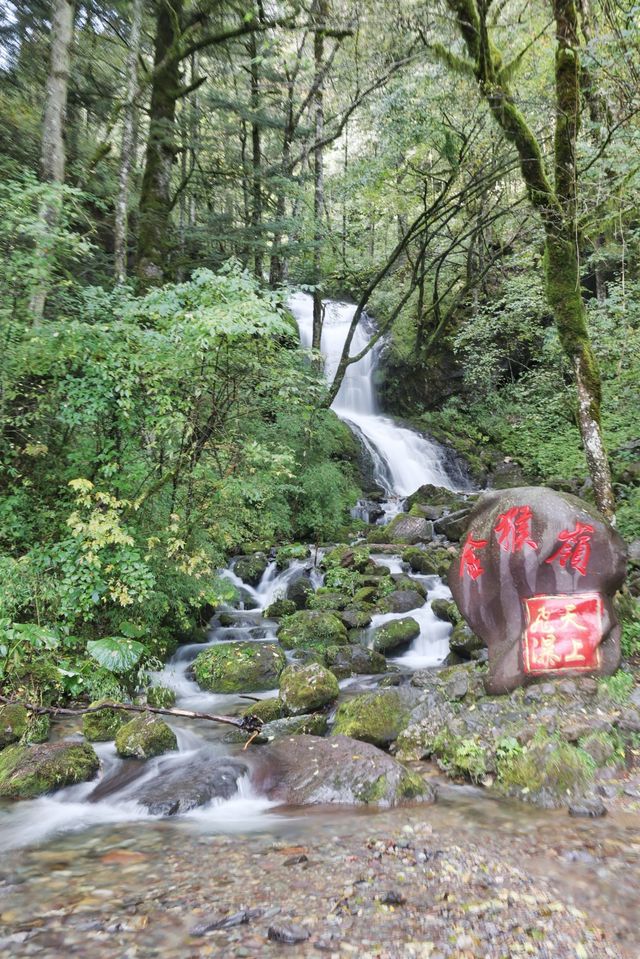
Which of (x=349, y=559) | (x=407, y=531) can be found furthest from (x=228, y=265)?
(x=407, y=531)

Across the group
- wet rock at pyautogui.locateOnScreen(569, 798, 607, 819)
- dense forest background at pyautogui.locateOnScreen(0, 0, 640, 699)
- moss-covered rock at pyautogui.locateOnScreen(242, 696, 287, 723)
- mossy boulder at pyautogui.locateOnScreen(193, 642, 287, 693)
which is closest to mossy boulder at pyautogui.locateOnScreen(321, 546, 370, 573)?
dense forest background at pyautogui.locateOnScreen(0, 0, 640, 699)

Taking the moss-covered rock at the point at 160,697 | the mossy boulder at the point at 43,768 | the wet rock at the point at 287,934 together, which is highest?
the wet rock at the point at 287,934

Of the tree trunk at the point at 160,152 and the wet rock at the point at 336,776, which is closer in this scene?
the wet rock at the point at 336,776

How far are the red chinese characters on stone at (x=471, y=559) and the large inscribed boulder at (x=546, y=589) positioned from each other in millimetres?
14

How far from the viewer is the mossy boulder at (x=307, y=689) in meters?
5.72

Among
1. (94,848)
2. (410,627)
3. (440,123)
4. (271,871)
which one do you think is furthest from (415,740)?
(440,123)

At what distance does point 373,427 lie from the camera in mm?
19641

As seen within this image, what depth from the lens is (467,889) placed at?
2623 millimetres

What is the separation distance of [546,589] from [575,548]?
432mm

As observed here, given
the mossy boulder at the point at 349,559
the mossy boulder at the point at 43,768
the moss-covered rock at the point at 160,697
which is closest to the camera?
the mossy boulder at the point at 43,768

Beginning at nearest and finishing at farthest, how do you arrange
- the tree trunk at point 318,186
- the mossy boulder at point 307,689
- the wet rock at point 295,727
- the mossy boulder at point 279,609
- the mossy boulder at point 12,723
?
the mossy boulder at point 12,723
the wet rock at point 295,727
the mossy boulder at point 307,689
the mossy boulder at point 279,609
the tree trunk at point 318,186

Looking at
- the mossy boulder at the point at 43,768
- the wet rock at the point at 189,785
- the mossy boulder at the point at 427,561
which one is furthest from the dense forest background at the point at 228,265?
the mossy boulder at the point at 427,561

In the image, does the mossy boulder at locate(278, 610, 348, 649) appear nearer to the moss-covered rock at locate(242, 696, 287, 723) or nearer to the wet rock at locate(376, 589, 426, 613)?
the wet rock at locate(376, 589, 426, 613)

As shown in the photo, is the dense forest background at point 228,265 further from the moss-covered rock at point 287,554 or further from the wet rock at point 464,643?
the wet rock at point 464,643
